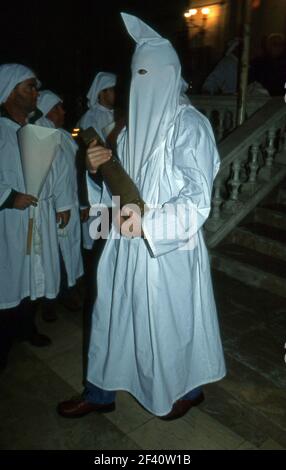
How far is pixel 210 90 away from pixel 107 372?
18.9ft

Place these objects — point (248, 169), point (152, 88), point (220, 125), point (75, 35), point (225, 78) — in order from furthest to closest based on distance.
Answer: point (75, 35) < point (225, 78) < point (220, 125) < point (248, 169) < point (152, 88)

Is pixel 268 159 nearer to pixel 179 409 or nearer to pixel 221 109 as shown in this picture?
pixel 221 109

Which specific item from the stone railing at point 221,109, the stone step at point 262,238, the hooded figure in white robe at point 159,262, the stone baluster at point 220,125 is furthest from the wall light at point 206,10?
the hooded figure in white robe at point 159,262

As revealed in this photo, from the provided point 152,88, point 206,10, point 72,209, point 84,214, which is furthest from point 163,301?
point 206,10

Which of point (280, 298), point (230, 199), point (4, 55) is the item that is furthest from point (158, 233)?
point (4, 55)

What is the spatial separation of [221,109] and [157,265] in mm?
4794

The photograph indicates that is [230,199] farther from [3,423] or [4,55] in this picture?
[4,55]

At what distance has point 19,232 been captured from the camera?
9.87 ft

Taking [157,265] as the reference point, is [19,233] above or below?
below

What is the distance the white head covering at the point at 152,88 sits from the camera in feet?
6.38

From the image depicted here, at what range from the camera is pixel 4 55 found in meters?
12.6

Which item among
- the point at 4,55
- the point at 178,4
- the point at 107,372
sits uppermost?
the point at 178,4

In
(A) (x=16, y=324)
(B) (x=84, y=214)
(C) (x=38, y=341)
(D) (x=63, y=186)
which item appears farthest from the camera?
(B) (x=84, y=214)
